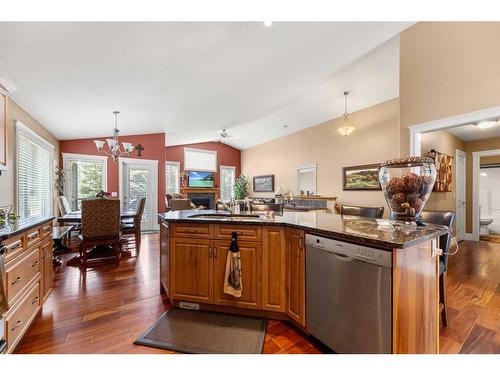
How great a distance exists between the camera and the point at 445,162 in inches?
182

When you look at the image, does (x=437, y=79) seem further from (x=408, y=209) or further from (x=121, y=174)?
(x=121, y=174)

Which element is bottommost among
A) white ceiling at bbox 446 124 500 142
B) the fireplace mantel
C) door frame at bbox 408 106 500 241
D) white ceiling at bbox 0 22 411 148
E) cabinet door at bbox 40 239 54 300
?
cabinet door at bbox 40 239 54 300

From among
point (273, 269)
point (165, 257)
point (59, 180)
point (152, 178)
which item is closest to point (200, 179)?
point (152, 178)

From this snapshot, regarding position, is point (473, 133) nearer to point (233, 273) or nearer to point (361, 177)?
point (361, 177)

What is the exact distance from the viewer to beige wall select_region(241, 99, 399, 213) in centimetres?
491

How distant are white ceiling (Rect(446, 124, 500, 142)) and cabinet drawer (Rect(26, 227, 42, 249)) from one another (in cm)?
662

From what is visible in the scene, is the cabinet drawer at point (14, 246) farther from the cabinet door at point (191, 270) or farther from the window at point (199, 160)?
the window at point (199, 160)

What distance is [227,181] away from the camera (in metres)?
9.58

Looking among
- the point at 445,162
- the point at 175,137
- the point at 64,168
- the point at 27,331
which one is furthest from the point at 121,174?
the point at 445,162

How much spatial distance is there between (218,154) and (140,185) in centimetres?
374

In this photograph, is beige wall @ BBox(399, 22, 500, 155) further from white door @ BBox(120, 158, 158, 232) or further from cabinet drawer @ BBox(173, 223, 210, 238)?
white door @ BBox(120, 158, 158, 232)

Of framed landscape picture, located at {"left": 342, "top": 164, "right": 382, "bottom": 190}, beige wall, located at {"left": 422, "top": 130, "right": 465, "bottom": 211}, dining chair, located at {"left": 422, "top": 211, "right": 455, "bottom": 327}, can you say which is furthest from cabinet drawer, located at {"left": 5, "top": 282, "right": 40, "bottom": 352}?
beige wall, located at {"left": 422, "top": 130, "right": 465, "bottom": 211}
